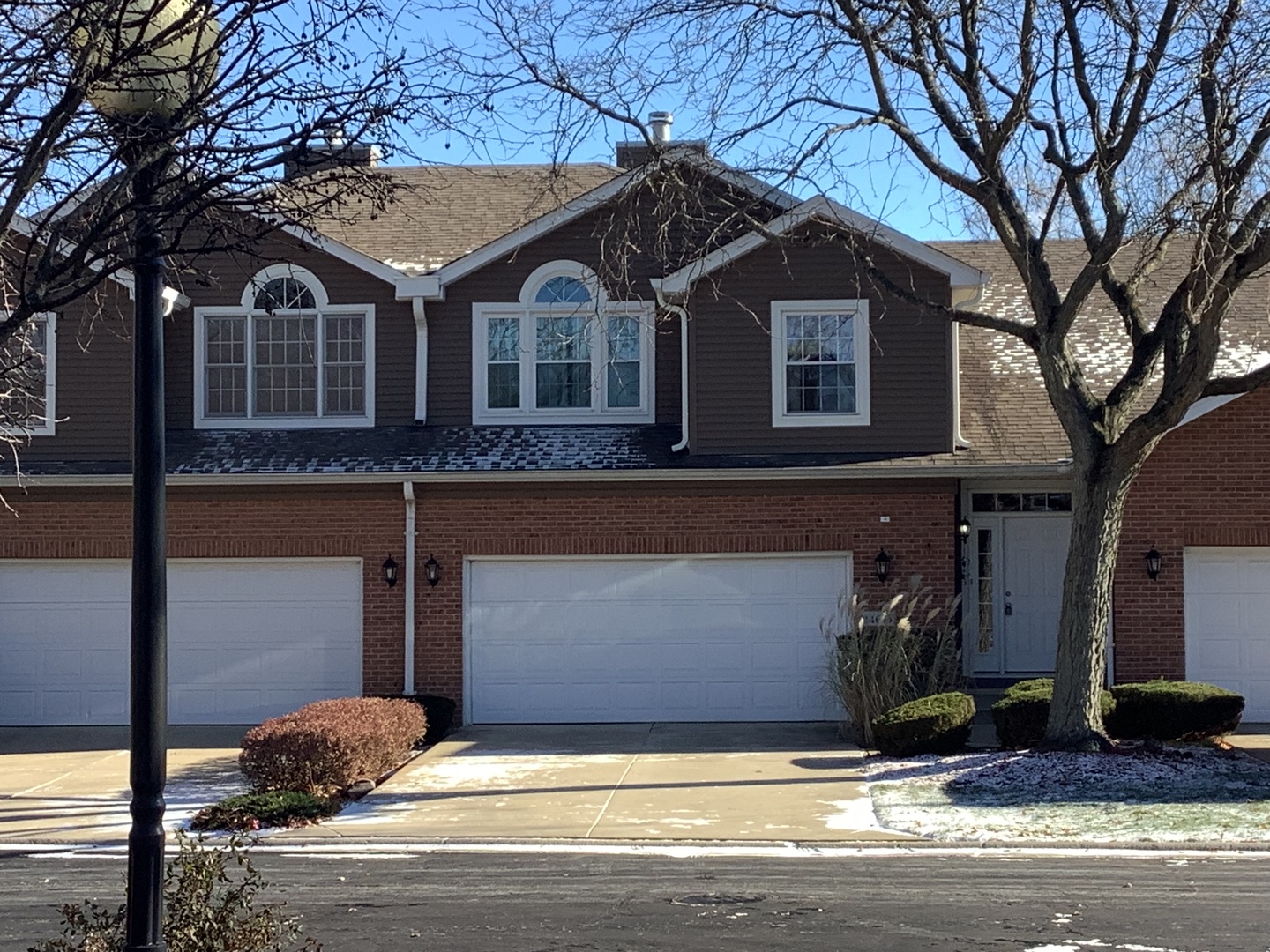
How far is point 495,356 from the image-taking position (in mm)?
18516

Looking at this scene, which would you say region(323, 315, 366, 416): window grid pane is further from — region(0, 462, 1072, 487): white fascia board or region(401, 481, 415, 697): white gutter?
region(401, 481, 415, 697): white gutter

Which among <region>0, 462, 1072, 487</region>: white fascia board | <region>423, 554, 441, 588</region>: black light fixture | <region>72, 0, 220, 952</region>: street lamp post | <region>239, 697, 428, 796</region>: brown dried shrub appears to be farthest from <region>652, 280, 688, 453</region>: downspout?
<region>72, 0, 220, 952</region>: street lamp post

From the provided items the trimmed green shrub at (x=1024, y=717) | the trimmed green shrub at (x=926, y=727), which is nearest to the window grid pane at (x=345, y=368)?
the trimmed green shrub at (x=926, y=727)

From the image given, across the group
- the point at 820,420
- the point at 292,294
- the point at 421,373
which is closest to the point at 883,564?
the point at 820,420

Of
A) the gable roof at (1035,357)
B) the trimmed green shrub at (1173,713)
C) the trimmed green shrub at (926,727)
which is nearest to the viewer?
the trimmed green shrub at (926,727)

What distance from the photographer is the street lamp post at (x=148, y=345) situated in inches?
217

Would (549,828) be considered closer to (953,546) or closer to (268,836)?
(268,836)

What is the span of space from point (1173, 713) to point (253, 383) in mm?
11594

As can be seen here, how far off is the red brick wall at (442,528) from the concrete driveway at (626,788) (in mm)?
1594

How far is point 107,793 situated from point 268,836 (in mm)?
2844

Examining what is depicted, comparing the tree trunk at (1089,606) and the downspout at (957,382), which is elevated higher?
the downspout at (957,382)

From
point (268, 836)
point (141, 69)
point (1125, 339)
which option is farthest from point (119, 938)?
point (1125, 339)

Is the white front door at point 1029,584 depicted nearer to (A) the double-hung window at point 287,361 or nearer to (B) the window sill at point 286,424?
(B) the window sill at point 286,424

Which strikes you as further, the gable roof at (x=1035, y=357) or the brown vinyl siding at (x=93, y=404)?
the brown vinyl siding at (x=93, y=404)
